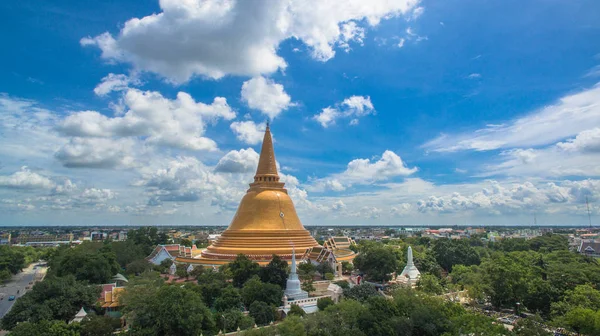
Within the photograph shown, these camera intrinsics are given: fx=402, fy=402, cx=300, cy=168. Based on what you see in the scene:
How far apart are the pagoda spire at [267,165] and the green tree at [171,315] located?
2964 centimetres

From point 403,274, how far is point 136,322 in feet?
86.5

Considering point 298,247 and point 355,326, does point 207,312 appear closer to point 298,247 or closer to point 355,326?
point 355,326

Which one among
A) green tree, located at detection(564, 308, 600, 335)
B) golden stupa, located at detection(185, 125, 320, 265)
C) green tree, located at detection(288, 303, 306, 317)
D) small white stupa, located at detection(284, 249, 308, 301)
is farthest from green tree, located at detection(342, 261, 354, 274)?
green tree, located at detection(564, 308, 600, 335)

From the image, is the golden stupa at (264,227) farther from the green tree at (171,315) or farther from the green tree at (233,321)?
the green tree at (171,315)

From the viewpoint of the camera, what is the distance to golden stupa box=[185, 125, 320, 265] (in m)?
46.4

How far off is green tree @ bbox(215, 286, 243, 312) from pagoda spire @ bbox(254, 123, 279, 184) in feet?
84.6

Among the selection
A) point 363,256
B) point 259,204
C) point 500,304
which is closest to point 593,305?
point 500,304

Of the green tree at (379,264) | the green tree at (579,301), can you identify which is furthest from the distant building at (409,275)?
the green tree at (579,301)

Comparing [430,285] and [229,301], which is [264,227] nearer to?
[229,301]

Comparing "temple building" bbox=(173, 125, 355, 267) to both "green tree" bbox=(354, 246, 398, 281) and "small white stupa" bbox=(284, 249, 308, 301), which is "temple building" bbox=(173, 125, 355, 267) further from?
"small white stupa" bbox=(284, 249, 308, 301)

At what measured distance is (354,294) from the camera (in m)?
31.9

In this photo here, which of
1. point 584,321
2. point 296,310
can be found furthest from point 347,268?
point 584,321

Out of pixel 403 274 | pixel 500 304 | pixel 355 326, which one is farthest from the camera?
pixel 403 274

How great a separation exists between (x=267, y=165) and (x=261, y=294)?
26.8m
